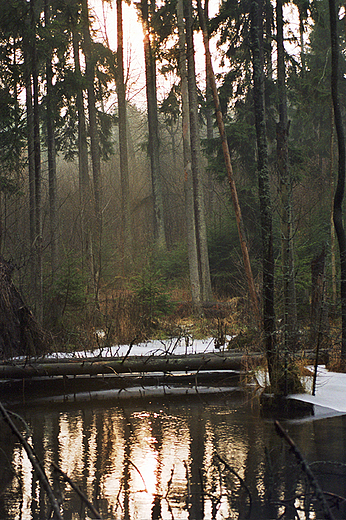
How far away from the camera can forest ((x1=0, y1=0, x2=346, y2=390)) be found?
951 centimetres

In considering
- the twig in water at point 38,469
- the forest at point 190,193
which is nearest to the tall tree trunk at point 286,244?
the forest at point 190,193

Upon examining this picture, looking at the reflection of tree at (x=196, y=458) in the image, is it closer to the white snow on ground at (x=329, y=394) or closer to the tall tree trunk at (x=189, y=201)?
the white snow on ground at (x=329, y=394)

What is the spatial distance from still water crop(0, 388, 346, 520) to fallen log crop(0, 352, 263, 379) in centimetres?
73

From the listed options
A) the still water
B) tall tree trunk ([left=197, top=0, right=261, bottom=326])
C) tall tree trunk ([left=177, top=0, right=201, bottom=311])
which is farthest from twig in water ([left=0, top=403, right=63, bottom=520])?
tall tree trunk ([left=177, top=0, right=201, bottom=311])

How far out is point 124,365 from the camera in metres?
9.52

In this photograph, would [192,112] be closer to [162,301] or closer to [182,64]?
[182,64]

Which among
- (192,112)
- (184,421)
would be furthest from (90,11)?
(184,421)

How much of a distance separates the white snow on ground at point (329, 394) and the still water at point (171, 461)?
24.6 inches

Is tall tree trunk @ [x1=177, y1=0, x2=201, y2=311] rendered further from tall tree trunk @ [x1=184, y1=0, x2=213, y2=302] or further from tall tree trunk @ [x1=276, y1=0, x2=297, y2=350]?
tall tree trunk @ [x1=276, y1=0, x2=297, y2=350]

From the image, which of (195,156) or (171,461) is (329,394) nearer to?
(171,461)

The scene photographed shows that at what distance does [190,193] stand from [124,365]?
9.58 metres

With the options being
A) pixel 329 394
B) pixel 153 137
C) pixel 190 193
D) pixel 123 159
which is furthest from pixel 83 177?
pixel 329 394

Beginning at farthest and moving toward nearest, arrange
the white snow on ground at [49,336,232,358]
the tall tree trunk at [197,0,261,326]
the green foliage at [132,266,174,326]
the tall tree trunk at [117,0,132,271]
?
the tall tree trunk at [117,0,132,271] → the green foliage at [132,266,174,326] → the tall tree trunk at [197,0,261,326] → the white snow on ground at [49,336,232,358]

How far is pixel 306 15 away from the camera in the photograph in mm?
17188
